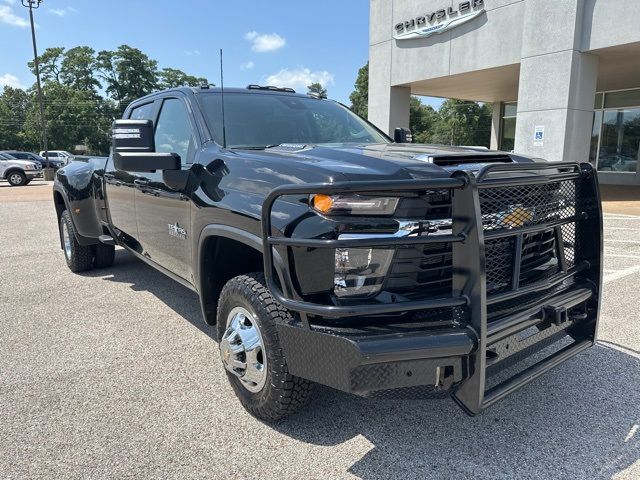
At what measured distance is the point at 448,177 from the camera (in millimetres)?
2211

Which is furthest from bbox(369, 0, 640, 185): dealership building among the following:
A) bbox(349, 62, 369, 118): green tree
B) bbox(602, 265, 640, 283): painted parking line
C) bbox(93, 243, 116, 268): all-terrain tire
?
bbox(349, 62, 369, 118): green tree

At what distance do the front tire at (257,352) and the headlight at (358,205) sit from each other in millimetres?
602

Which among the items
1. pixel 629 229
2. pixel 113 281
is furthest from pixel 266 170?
pixel 629 229

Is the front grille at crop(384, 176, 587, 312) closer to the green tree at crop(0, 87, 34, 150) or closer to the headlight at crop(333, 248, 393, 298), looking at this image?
the headlight at crop(333, 248, 393, 298)

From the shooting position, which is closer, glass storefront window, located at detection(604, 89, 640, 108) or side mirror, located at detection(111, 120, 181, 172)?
side mirror, located at detection(111, 120, 181, 172)

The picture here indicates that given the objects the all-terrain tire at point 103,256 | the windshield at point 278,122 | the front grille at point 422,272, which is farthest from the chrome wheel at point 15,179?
the front grille at point 422,272

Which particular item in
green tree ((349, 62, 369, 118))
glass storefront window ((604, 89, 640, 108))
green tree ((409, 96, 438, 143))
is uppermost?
green tree ((349, 62, 369, 118))

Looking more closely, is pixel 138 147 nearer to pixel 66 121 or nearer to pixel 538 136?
pixel 538 136

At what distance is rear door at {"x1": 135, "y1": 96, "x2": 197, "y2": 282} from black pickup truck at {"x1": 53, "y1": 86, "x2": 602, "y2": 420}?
4 cm

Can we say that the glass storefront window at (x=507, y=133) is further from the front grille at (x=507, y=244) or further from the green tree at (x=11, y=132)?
the green tree at (x=11, y=132)

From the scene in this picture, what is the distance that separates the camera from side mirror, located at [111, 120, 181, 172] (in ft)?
9.80

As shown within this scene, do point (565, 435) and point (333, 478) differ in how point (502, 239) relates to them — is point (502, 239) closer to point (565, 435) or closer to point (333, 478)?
point (565, 435)

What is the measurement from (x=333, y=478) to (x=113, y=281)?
4.35 metres

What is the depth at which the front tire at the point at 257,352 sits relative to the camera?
243cm
